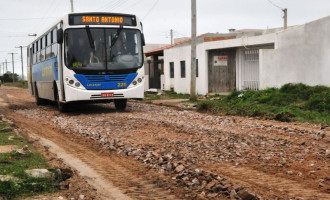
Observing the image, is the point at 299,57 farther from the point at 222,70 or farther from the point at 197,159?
the point at 197,159

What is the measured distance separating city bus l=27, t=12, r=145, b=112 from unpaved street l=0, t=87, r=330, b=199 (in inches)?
140

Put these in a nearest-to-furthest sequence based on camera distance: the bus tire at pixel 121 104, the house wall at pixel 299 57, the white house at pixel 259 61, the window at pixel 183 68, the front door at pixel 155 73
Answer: the bus tire at pixel 121 104, the house wall at pixel 299 57, the white house at pixel 259 61, the window at pixel 183 68, the front door at pixel 155 73

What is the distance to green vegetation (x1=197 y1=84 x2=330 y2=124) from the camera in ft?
46.7

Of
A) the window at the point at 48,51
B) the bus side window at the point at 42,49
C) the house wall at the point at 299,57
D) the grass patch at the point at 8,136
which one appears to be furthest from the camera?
the bus side window at the point at 42,49

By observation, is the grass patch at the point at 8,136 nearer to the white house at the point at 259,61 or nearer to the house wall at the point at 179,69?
the white house at the point at 259,61

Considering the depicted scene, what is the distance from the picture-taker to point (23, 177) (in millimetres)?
5934

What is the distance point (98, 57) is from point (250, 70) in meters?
11.7

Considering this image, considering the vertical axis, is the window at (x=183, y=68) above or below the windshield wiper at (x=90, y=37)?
below

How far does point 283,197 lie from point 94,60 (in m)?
11.6

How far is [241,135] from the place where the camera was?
388 inches

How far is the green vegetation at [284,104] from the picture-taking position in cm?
1423

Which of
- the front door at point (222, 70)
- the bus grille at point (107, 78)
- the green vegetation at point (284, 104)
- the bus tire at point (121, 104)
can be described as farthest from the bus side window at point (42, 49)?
the front door at point (222, 70)

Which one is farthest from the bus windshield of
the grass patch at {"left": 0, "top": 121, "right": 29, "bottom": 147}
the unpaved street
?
the grass patch at {"left": 0, "top": 121, "right": 29, "bottom": 147}

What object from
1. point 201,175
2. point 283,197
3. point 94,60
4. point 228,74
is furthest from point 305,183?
point 228,74
